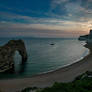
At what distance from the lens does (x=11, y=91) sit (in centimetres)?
1591

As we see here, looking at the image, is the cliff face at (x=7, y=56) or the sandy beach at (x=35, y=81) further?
the cliff face at (x=7, y=56)

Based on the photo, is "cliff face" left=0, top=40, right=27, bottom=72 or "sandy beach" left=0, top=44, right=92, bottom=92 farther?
"cliff face" left=0, top=40, right=27, bottom=72

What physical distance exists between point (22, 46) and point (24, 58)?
6097 mm

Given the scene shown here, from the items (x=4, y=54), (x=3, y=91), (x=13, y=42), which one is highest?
(x=13, y=42)

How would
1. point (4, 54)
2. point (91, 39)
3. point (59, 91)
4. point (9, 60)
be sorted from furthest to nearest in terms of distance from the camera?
point (91, 39) → point (9, 60) → point (4, 54) → point (59, 91)

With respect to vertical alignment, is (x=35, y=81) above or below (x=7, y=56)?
below

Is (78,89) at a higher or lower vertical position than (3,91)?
higher

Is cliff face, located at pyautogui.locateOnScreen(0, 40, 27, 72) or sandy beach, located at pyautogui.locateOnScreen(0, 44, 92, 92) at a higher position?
cliff face, located at pyautogui.locateOnScreen(0, 40, 27, 72)

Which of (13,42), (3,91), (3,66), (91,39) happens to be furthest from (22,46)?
(91,39)

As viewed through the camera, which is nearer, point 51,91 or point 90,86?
point 51,91

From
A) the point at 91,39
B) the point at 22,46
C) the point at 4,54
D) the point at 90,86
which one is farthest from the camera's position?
the point at 91,39

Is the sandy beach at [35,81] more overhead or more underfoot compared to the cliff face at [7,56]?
more underfoot

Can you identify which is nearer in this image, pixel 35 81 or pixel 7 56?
pixel 35 81

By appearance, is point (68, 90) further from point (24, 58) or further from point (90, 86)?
point (24, 58)
